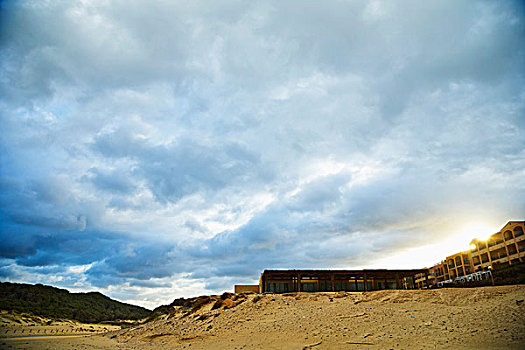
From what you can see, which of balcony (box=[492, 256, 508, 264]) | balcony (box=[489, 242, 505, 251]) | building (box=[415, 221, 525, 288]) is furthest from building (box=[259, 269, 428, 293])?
balcony (box=[489, 242, 505, 251])

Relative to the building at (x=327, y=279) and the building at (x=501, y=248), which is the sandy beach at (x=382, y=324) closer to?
the building at (x=327, y=279)

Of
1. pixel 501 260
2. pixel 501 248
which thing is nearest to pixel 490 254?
pixel 501 248

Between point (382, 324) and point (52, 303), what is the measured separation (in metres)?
95.6

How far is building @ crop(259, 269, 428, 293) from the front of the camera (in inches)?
1741

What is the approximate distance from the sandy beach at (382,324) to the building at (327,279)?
64.6 ft

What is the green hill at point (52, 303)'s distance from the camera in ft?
231

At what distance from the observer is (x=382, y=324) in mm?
15320

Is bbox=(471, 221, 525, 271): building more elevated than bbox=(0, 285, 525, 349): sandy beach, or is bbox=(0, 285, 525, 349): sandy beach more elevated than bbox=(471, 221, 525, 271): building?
bbox=(471, 221, 525, 271): building

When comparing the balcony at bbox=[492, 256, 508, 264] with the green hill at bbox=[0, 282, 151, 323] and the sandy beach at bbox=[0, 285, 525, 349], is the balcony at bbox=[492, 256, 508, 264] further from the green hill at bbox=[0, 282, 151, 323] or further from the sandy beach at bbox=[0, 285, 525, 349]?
the green hill at bbox=[0, 282, 151, 323]

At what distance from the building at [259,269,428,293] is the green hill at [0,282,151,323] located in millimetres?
56000

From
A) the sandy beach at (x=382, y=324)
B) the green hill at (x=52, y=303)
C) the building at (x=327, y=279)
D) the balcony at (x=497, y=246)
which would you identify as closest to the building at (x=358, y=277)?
the building at (x=327, y=279)

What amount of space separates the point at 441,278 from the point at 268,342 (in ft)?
304

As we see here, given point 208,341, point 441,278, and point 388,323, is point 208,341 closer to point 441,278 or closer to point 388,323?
point 388,323

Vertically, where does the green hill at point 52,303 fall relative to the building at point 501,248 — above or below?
below
